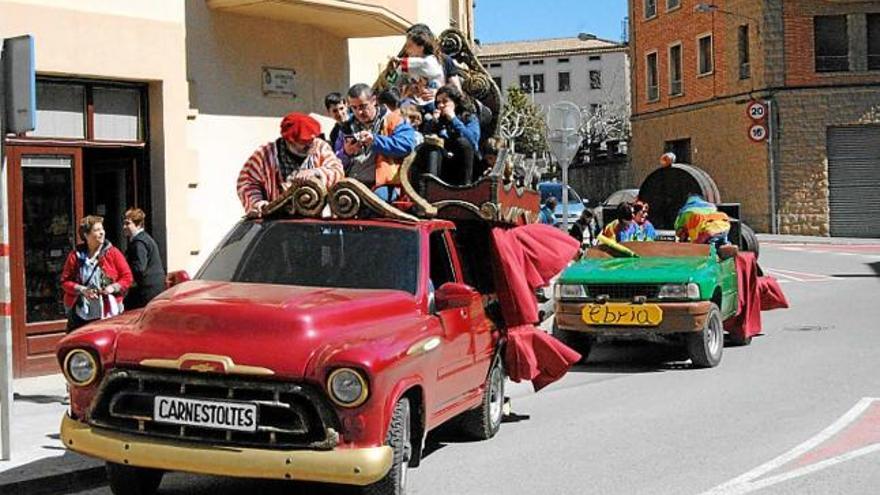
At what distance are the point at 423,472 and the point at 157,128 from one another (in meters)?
6.79

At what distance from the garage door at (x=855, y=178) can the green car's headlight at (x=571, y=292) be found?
30.8 m

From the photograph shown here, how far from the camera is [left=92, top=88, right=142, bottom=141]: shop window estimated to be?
41.3ft

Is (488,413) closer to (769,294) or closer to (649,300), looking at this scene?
(649,300)

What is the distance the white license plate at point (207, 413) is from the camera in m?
5.98

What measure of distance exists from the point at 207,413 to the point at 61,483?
6.19 feet

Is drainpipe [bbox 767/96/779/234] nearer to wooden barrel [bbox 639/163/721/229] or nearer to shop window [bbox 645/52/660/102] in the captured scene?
shop window [bbox 645/52/660/102]

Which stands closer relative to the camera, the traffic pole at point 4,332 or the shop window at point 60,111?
the traffic pole at point 4,332

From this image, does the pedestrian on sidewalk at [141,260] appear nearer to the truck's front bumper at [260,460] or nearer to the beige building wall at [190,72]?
the beige building wall at [190,72]

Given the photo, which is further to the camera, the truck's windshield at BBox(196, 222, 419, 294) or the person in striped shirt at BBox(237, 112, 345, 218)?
the person in striped shirt at BBox(237, 112, 345, 218)

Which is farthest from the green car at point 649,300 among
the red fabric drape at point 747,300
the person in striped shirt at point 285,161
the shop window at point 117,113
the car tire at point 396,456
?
the car tire at point 396,456

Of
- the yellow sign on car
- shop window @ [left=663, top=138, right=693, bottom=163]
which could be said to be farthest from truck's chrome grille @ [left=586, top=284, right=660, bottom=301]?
shop window @ [left=663, top=138, right=693, bottom=163]

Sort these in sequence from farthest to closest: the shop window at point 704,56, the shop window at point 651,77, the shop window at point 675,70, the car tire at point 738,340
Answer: the shop window at point 651,77
the shop window at point 675,70
the shop window at point 704,56
the car tire at point 738,340

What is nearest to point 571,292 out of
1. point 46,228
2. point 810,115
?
point 46,228

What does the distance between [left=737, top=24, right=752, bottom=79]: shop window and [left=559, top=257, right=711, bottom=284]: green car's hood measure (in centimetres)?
3146
